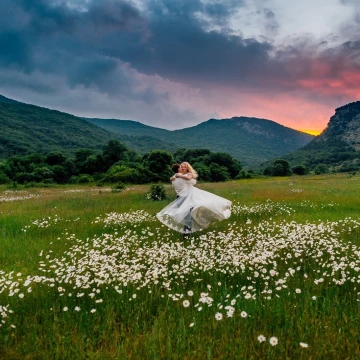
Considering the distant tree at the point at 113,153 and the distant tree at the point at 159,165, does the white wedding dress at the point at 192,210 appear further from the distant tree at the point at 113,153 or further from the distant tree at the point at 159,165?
the distant tree at the point at 113,153

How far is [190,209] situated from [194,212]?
21cm

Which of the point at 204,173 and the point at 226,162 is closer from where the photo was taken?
the point at 204,173

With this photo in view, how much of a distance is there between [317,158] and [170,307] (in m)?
205

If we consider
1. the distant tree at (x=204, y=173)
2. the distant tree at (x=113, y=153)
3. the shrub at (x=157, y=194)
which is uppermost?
the distant tree at (x=113, y=153)

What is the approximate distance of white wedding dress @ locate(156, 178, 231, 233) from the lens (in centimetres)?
1140

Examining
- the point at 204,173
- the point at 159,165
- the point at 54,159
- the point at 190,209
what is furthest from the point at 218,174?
the point at 190,209

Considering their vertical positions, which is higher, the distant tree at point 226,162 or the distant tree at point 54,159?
the distant tree at point 226,162

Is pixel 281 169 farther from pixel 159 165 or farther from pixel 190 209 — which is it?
pixel 190 209

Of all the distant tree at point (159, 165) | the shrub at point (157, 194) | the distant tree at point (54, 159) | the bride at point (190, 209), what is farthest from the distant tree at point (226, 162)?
the bride at point (190, 209)

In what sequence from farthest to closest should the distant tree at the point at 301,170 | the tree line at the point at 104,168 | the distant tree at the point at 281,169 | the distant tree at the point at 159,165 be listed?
the distant tree at the point at 301,170
the distant tree at the point at 281,169
the distant tree at the point at 159,165
the tree line at the point at 104,168

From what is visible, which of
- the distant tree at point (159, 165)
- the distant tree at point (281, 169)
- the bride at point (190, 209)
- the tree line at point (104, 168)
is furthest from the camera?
the distant tree at point (281, 169)

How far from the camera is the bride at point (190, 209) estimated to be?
37.4 ft

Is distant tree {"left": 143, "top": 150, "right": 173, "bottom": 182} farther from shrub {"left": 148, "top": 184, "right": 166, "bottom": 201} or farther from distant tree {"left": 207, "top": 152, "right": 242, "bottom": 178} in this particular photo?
shrub {"left": 148, "top": 184, "right": 166, "bottom": 201}

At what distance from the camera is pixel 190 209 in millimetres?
11492
